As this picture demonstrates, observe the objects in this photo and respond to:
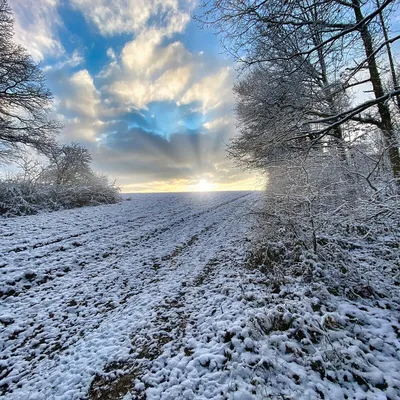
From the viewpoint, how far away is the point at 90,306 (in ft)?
12.9

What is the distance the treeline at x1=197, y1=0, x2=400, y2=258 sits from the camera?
13.5 feet

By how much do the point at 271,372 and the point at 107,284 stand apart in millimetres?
3761

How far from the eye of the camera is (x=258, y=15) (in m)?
4.38

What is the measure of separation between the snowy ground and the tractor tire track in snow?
0.06 ft

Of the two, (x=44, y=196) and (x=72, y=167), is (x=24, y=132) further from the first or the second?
(x=72, y=167)

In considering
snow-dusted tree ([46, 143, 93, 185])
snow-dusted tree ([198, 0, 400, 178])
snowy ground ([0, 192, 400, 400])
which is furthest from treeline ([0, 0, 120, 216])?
snow-dusted tree ([198, 0, 400, 178])

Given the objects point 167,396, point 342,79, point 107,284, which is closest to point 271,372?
point 167,396

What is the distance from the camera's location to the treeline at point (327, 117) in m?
4.11

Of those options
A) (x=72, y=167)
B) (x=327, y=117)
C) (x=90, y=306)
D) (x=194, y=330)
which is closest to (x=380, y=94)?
(x=327, y=117)

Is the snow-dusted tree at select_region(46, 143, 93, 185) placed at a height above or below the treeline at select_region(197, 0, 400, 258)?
above

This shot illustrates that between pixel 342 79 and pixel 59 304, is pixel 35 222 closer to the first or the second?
pixel 59 304

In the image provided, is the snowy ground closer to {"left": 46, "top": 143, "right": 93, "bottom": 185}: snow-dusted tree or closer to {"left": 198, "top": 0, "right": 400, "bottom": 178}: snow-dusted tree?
{"left": 198, "top": 0, "right": 400, "bottom": 178}: snow-dusted tree

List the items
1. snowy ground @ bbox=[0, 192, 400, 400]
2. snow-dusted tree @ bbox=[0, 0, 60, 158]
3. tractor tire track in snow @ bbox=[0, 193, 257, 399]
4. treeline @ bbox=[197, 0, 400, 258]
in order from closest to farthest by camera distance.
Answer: snowy ground @ bbox=[0, 192, 400, 400] → tractor tire track in snow @ bbox=[0, 193, 257, 399] → treeline @ bbox=[197, 0, 400, 258] → snow-dusted tree @ bbox=[0, 0, 60, 158]

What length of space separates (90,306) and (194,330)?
214cm
